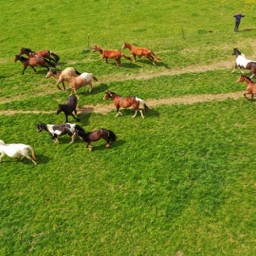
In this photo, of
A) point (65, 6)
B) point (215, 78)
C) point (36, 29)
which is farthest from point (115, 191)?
point (65, 6)

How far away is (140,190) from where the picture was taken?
38.0 ft

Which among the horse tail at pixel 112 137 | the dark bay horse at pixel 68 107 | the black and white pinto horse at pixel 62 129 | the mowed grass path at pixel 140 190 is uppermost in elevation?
the dark bay horse at pixel 68 107

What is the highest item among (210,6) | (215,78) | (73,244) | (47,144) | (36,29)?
(210,6)

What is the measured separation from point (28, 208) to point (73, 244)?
3.18 m

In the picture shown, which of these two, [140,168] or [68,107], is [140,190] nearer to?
[140,168]

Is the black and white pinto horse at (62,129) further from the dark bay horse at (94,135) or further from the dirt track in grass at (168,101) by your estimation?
the dirt track in grass at (168,101)

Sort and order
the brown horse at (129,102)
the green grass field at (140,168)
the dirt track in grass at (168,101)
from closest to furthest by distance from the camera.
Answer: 1. the green grass field at (140,168)
2. the brown horse at (129,102)
3. the dirt track in grass at (168,101)

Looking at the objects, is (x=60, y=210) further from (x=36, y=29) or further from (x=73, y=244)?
(x=36, y=29)

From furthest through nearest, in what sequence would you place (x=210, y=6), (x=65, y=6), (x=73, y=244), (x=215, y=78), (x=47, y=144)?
(x=65, y=6) → (x=210, y=6) → (x=215, y=78) → (x=47, y=144) → (x=73, y=244)

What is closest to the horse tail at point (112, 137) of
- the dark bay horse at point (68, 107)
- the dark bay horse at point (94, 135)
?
the dark bay horse at point (94, 135)

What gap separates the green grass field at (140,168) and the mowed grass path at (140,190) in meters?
0.05

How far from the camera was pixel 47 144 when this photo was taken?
47.3 ft

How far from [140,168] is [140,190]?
1.41 meters

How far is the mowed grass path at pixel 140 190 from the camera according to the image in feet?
31.8
